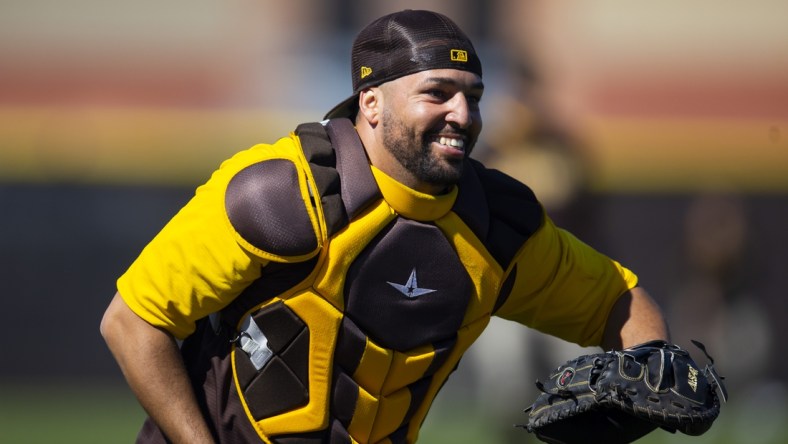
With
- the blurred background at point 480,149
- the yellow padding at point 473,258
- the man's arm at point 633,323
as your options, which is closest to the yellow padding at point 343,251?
the yellow padding at point 473,258

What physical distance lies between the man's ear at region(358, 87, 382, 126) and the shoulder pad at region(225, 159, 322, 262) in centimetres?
39

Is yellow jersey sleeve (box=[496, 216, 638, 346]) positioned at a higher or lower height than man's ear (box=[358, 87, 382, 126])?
lower

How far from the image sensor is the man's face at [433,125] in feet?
11.8

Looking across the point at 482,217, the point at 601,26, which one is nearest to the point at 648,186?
the point at 601,26

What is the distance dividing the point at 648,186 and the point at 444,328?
8.42 meters

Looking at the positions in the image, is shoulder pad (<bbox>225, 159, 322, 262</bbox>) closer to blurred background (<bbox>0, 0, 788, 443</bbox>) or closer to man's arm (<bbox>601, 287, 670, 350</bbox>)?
man's arm (<bbox>601, 287, 670, 350</bbox>)

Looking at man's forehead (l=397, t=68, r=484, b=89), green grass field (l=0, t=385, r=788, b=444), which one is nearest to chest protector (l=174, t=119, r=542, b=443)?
man's forehead (l=397, t=68, r=484, b=89)

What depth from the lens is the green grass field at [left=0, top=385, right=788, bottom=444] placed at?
8336 millimetres

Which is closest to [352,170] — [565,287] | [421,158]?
[421,158]

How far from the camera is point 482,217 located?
3.74m

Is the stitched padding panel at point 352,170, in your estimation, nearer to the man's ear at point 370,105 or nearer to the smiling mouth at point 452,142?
the man's ear at point 370,105

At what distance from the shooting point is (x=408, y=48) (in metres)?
3.68

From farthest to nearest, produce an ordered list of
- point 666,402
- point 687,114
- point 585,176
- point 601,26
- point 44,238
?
point 601,26
point 687,114
point 44,238
point 585,176
point 666,402

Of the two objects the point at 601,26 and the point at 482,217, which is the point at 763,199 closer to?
the point at 601,26
